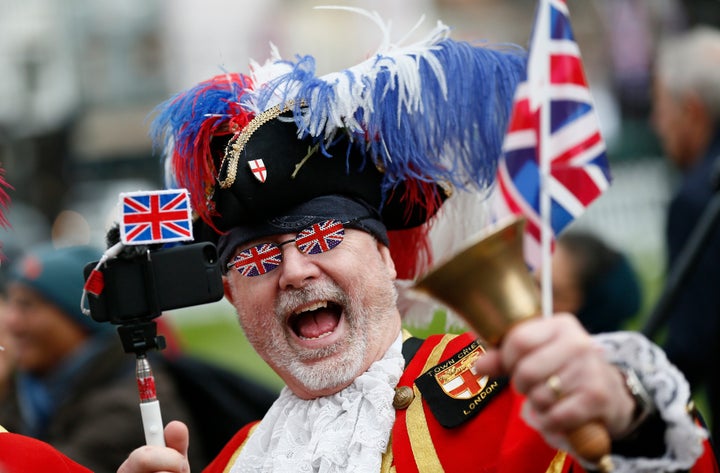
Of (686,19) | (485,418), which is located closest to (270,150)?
(485,418)

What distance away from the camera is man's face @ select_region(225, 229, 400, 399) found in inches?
122

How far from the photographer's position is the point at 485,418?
283cm

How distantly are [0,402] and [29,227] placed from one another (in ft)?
28.6

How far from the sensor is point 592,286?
4750mm

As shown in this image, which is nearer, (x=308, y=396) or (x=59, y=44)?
(x=308, y=396)

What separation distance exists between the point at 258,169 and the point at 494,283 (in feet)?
3.54

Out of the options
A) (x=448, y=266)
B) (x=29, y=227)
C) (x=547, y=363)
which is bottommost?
(x=29, y=227)

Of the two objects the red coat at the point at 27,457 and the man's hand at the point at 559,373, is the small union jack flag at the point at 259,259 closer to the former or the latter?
the red coat at the point at 27,457

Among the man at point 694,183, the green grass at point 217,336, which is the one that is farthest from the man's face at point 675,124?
the green grass at point 217,336

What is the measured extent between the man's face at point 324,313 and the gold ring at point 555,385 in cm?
104

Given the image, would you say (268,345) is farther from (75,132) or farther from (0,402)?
(75,132)

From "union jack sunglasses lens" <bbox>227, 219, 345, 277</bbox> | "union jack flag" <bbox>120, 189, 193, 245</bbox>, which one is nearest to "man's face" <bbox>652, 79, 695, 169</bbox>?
"union jack sunglasses lens" <bbox>227, 219, 345, 277</bbox>

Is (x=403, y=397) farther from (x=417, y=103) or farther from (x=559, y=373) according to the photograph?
(x=559, y=373)

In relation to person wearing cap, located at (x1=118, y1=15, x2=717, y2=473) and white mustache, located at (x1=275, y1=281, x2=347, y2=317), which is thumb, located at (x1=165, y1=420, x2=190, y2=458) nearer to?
person wearing cap, located at (x1=118, y1=15, x2=717, y2=473)
